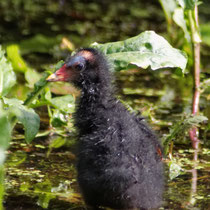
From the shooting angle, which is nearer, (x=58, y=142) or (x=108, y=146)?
(x=108, y=146)

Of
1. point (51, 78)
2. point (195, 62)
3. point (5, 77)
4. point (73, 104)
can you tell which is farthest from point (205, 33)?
point (51, 78)

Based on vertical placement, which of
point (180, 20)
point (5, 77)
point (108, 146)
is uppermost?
point (180, 20)

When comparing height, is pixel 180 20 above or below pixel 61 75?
above

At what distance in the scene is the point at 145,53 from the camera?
4008 millimetres

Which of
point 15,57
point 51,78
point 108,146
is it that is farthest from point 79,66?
point 15,57

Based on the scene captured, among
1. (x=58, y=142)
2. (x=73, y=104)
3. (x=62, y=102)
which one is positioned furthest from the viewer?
(x=58, y=142)

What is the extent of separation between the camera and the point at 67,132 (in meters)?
5.17

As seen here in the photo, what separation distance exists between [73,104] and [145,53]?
38.2 inches

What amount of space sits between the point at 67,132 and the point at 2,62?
1.26 m

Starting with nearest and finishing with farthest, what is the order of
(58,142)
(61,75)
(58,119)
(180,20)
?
(61,75), (58,119), (58,142), (180,20)

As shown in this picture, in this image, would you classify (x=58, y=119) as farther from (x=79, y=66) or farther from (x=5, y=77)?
(x=79, y=66)

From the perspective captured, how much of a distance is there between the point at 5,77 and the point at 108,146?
99 centimetres

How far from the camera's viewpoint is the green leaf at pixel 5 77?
4.01m

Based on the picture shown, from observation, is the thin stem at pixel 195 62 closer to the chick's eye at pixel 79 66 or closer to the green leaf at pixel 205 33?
the green leaf at pixel 205 33
